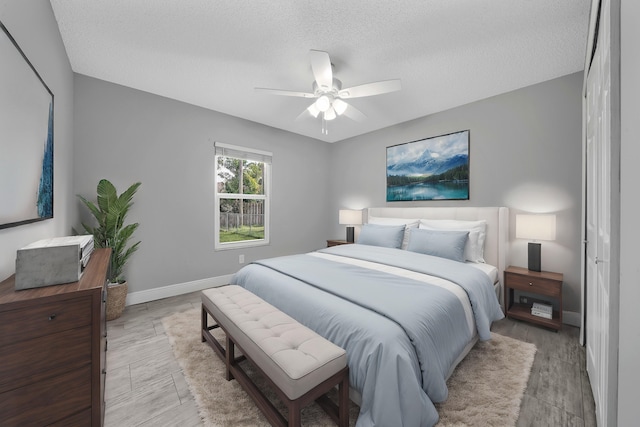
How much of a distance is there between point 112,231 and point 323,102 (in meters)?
2.55

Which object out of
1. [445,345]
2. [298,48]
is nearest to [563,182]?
[445,345]

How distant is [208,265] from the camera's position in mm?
3699

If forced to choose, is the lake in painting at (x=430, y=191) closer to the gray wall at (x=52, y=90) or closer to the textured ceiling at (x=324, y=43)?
the textured ceiling at (x=324, y=43)

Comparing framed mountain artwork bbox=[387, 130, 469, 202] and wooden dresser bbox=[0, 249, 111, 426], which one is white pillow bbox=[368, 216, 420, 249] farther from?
wooden dresser bbox=[0, 249, 111, 426]

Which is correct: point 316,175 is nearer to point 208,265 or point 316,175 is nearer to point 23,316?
point 208,265

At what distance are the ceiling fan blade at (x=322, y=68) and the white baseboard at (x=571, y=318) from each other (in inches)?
131

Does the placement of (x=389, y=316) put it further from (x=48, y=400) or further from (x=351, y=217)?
(x=351, y=217)

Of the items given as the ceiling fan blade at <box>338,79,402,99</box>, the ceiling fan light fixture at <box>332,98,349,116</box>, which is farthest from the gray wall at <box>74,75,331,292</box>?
the ceiling fan blade at <box>338,79,402,99</box>

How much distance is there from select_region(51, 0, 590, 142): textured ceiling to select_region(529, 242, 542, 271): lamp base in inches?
70.5

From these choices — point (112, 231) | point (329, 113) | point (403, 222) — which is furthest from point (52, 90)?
point (403, 222)

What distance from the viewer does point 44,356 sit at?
1025mm

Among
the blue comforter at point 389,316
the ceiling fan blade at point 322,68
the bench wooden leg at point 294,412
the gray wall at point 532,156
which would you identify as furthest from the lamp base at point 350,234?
the bench wooden leg at point 294,412

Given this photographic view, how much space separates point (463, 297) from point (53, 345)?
7.68ft

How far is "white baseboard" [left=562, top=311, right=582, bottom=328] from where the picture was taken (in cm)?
256
